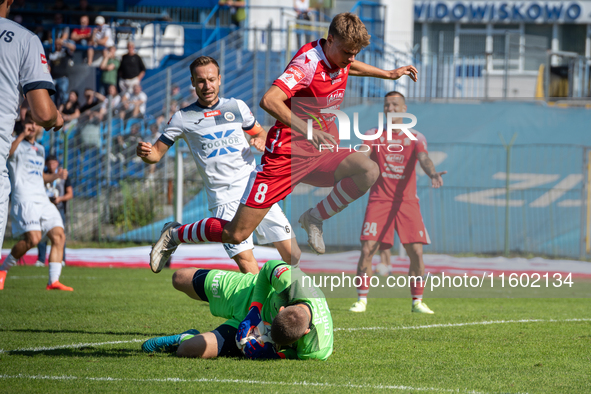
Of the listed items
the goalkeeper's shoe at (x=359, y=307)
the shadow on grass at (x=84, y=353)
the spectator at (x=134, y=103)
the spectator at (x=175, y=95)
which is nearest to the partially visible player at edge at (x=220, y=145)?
the shadow on grass at (x=84, y=353)

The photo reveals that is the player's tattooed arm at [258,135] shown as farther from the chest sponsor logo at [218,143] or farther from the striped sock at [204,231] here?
the striped sock at [204,231]

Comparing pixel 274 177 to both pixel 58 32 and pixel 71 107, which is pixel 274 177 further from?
pixel 58 32

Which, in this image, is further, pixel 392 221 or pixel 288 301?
pixel 392 221

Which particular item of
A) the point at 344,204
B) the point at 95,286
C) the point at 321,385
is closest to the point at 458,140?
the point at 95,286

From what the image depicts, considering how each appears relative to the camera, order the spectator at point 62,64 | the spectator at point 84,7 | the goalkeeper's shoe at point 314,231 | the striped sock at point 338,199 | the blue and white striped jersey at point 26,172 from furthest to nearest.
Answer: the spectator at point 84,7
the spectator at point 62,64
the blue and white striped jersey at point 26,172
the goalkeeper's shoe at point 314,231
the striped sock at point 338,199

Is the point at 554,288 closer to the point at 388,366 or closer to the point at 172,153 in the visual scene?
the point at 388,366

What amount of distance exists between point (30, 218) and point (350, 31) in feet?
20.4

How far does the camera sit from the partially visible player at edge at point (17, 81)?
14.5 feet

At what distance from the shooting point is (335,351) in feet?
17.9

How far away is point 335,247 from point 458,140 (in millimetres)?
8419

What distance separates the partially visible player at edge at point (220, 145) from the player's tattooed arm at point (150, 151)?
60 mm

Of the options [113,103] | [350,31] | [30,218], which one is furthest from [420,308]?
[113,103]

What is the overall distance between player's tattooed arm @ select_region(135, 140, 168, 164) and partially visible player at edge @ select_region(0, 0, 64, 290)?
4.47ft

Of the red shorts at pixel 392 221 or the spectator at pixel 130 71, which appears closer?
the red shorts at pixel 392 221
